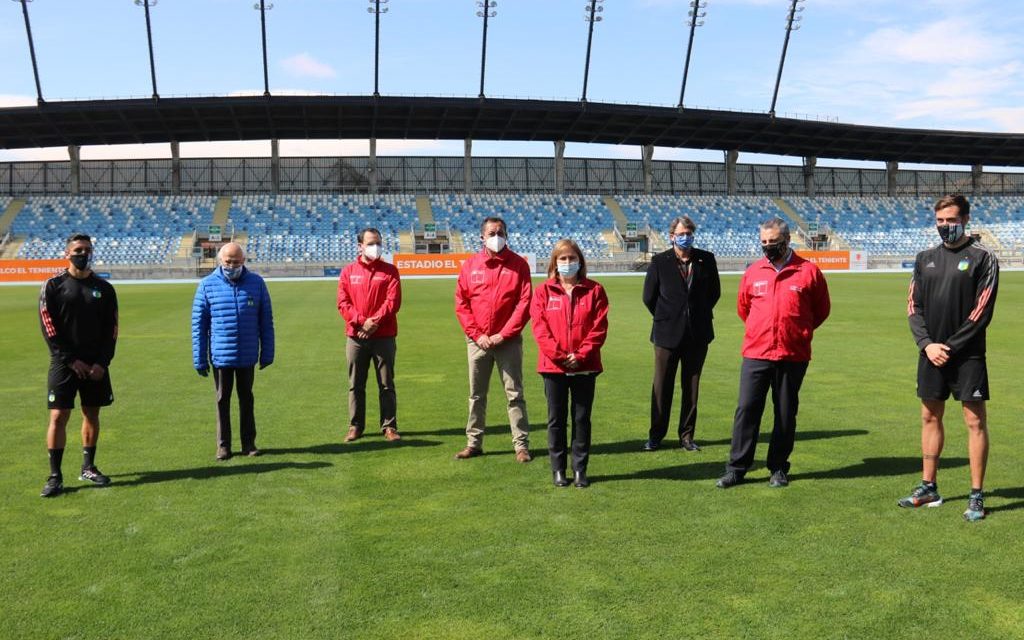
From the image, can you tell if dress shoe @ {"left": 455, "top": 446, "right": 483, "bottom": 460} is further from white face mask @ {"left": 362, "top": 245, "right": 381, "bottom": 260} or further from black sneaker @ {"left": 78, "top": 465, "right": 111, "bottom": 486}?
black sneaker @ {"left": 78, "top": 465, "right": 111, "bottom": 486}

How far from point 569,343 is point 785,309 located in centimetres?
162

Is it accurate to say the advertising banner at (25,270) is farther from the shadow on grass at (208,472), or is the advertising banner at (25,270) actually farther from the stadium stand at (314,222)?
the shadow on grass at (208,472)

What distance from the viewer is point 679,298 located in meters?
7.25

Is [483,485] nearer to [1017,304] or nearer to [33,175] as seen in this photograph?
[1017,304]

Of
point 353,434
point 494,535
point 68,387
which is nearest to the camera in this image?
point 494,535

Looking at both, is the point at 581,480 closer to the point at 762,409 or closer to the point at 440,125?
the point at 762,409

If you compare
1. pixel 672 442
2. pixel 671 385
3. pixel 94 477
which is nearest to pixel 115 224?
pixel 94 477

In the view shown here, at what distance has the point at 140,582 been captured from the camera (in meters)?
4.40

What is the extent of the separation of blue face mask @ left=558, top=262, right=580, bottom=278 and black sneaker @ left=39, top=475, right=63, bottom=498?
4.13 m

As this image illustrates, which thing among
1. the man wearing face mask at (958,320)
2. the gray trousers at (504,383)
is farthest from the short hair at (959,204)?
the gray trousers at (504,383)

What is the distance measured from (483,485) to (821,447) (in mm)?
3243

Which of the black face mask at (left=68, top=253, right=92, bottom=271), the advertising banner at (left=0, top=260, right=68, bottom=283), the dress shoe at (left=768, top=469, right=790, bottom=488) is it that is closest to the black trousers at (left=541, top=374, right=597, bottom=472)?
the dress shoe at (left=768, top=469, right=790, bottom=488)

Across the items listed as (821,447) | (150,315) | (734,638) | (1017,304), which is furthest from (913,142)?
(734,638)

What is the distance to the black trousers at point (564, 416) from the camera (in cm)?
621
